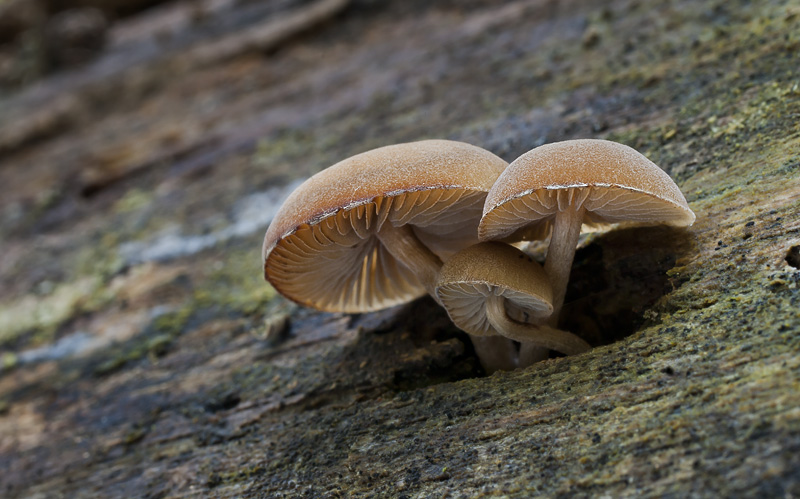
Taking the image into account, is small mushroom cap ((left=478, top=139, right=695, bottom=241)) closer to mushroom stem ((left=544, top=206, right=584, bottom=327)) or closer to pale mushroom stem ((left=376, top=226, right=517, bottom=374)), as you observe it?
mushroom stem ((left=544, top=206, right=584, bottom=327))

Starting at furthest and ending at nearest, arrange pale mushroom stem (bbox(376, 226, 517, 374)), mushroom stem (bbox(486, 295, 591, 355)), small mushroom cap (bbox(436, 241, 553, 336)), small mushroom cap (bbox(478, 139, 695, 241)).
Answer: pale mushroom stem (bbox(376, 226, 517, 374)) < mushroom stem (bbox(486, 295, 591, 355)) < small mushroom cap (bbox(436, 241, 553, 336)) < small mushroom cap (bbox(478, 139, 695, 241))

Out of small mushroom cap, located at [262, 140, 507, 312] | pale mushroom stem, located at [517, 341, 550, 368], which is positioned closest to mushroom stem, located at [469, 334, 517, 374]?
pale mushroom stem, located at [517, 341, 550, 368]

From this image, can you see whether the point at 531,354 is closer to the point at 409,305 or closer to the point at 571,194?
the point at 571,194

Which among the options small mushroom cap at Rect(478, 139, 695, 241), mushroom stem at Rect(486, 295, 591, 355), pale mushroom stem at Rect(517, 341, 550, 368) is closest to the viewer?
small mushroom cap at Rect(478, 139, 695, 241)

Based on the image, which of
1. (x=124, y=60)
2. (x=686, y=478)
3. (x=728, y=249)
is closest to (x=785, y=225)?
(x=728, y=249)

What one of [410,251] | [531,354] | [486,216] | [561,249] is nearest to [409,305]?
[410,251]

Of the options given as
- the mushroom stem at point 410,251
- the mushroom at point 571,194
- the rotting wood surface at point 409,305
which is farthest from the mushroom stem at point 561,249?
the mushroom stem at point 410,251

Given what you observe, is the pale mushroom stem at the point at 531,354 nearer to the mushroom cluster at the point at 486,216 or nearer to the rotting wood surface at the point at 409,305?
the mushroom cluster at the point at 486,216

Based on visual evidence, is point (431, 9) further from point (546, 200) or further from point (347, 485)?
point (347, 485)
